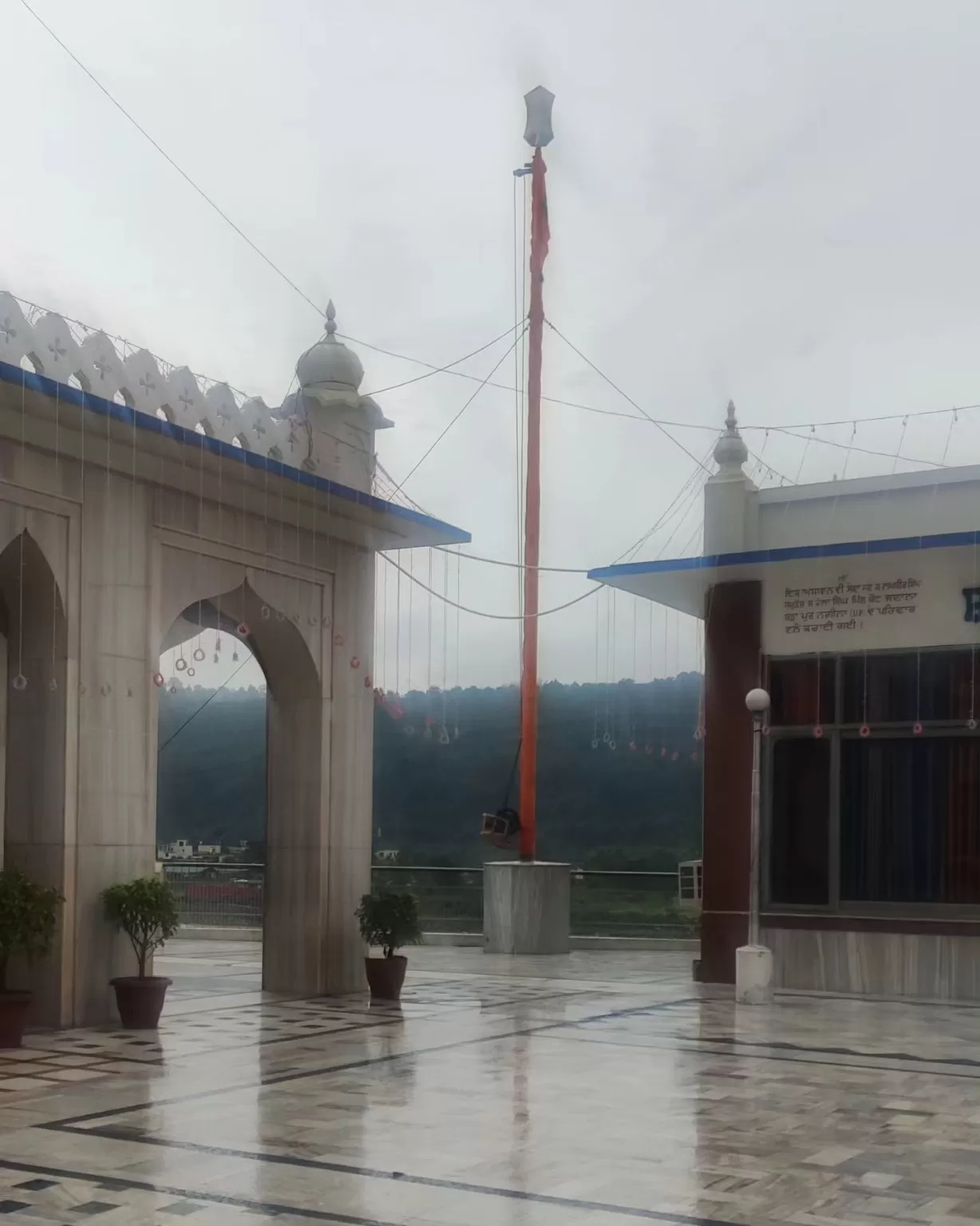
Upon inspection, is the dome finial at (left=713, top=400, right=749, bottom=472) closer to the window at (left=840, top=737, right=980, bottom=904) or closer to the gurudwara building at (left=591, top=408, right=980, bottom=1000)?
the gurudwara building at (left=591, top=408, right=980, bottom=1000)

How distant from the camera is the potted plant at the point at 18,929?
1103 cm

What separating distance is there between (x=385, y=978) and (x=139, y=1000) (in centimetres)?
315

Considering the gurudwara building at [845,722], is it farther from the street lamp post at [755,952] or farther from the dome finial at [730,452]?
the street lamp post at [755,952]

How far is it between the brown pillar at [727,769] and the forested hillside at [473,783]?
89.6 feet

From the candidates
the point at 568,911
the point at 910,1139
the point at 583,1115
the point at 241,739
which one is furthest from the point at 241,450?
the point at 241,739

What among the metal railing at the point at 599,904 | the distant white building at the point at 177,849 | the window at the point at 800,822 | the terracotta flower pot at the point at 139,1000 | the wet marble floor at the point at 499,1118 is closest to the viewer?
the wet marble floor at the point at 499,1118

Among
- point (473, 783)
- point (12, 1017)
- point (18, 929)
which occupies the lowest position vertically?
point (12, 1017)

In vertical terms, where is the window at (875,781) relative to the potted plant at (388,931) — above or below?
above

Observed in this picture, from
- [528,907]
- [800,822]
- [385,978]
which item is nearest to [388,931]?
[385,978]

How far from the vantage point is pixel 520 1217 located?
245 inches

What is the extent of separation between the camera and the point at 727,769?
17688mm

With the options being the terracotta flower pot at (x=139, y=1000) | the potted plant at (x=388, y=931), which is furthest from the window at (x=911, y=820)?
the terracotta flower pot at (x=139, y=1000)

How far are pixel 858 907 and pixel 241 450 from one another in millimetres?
8326

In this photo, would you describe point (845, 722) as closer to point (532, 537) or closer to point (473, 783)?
point (532, 537)
